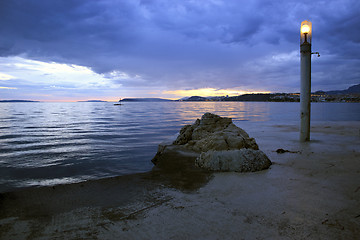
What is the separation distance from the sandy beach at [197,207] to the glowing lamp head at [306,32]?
5.67 meters

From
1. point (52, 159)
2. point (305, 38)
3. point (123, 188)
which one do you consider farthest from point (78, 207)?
point (305, 38)

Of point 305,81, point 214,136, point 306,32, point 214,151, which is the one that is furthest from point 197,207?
point 306,32

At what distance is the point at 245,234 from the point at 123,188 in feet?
8.84

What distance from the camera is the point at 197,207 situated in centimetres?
329

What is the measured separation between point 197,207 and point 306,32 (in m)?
8.87

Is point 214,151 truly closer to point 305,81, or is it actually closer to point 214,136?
point 214,136

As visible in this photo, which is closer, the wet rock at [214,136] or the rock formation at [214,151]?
the rock formation at [214,151]

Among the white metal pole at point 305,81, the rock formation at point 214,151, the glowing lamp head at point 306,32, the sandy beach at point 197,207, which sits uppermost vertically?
the glowing lamp head at point 306,32

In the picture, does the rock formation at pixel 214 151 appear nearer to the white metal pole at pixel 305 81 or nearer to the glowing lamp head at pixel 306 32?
the white metal pole at pixel 305 81

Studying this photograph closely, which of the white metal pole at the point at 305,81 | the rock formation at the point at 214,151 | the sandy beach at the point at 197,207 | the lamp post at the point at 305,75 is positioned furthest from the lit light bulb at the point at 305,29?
the sandy beach at the point at 197,207

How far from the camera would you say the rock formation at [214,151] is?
5.23m

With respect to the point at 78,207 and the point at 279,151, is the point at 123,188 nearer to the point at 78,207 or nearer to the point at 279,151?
the point at 78,207

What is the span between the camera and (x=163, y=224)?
2.84m

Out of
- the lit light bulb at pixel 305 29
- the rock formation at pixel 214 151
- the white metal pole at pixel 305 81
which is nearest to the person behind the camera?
the rock formation at pixel 214 151
